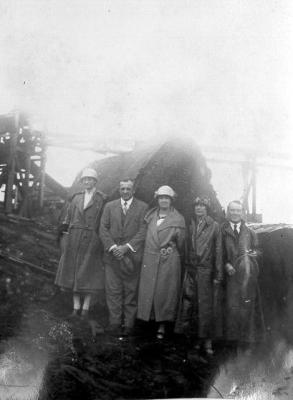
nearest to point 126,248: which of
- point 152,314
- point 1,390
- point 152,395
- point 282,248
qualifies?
point 152,314

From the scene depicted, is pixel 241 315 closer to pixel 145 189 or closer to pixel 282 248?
pixel 282 248

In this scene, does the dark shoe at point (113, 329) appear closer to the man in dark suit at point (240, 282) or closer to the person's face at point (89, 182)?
the man in dark suit at point (240, 282)

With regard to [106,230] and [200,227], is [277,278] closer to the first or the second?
[200,227]

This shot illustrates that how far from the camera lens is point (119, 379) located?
378 centimetres

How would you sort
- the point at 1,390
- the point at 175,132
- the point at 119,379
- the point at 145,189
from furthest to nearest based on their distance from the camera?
A: 1. the point at 175,132
2. the point at 145,189
3. the point at 119,379
4. the point at 1,390

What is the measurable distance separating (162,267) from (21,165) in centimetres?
764

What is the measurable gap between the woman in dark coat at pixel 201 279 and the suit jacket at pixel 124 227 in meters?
0.62

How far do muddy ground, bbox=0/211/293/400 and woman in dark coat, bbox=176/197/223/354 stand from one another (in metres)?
0.24

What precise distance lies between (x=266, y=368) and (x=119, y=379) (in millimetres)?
1852

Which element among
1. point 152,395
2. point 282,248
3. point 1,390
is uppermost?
point 282,248

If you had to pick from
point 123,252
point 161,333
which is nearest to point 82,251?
point 123,252

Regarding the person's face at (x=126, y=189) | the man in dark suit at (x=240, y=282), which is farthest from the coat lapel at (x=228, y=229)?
the person's face at (x=126, y=189)

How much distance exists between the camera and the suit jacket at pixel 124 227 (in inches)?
195

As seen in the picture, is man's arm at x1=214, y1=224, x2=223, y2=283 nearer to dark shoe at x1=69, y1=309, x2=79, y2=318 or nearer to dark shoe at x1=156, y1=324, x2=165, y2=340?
dark shoe at x1=156, y1=324, x2=165, y2=340
